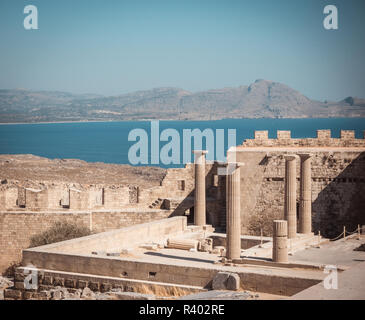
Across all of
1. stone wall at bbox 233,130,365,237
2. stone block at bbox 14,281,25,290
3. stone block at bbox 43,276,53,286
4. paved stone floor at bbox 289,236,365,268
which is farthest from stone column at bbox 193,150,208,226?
stone block at bbox 14,281,25,290

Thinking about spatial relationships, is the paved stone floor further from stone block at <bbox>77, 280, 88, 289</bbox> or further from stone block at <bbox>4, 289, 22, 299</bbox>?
stone block at <bbox>4, 289, 22, 299</bbox>

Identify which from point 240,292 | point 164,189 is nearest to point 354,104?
point 164,189

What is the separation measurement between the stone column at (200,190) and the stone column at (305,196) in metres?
4.13

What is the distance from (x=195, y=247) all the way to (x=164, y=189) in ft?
25.1

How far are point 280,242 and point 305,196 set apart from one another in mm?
5439

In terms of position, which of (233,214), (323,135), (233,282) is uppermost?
(323,135)

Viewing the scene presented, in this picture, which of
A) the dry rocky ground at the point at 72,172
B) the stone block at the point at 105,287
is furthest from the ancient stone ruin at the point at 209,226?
the dry rocky ground at the point at 72,172

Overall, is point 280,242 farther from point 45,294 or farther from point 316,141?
point 316,141

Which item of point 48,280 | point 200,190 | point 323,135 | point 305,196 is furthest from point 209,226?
point 48,280

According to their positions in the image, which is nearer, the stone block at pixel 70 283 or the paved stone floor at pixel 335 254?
the stone block at pixel 70 283

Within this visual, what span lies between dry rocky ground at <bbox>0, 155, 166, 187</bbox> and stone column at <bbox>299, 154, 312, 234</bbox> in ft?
75.9

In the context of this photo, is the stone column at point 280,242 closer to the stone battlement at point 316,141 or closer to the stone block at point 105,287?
the stone block at point 105,287

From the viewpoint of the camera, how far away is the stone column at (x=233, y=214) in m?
18.3

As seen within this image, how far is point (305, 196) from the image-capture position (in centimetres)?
2266
